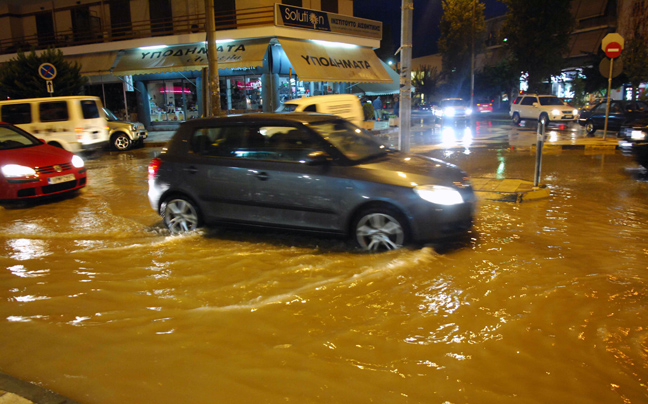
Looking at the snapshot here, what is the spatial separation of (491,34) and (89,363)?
71807mm

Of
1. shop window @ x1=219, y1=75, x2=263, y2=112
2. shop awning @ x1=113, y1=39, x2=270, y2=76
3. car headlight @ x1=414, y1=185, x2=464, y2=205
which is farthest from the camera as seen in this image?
shop window @ x1=219, y1=75, x2=263, y2=112

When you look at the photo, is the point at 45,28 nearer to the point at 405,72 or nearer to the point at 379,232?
the point at 405,72

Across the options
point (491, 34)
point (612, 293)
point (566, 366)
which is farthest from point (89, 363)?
point (491, 34)

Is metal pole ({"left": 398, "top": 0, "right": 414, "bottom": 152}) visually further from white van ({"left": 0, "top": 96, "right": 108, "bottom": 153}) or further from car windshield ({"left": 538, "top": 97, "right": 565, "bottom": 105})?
car windshield ({"left": 538, "top": 97, "right": 565, "bottom": 105})

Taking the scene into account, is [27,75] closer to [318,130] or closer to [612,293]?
[318,130]

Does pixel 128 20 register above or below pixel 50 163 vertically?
above

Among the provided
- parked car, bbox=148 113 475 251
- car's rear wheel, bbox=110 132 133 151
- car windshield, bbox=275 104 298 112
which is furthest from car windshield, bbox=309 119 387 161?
car's rear wheel, bbox=110 132 133 151

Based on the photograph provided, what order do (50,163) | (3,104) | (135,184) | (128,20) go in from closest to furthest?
(50,163) → (135,184) → (3,104) → (128,20)

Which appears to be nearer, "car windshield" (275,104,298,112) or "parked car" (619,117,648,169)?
"parked car" (619,117,648,169)

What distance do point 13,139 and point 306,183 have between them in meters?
6.92

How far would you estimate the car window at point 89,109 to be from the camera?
600 inches

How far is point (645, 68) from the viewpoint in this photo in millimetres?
26203

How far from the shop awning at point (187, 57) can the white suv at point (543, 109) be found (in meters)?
16.3

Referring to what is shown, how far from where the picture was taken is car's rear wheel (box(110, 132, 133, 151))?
731 inches
